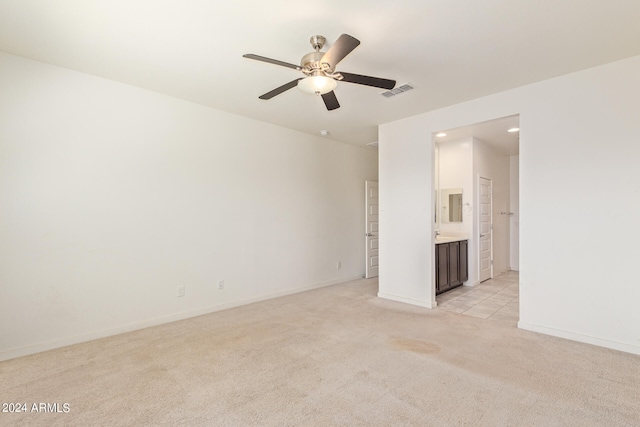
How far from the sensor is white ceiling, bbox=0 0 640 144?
7.20 feet

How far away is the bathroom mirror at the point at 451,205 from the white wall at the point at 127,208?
9.33ft

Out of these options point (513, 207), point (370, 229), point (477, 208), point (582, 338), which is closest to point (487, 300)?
point (582, 338)

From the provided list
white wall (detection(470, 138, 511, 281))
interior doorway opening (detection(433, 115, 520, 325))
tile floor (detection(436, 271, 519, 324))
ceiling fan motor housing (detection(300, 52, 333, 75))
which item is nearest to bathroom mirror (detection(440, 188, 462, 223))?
interior doorway opening (detection(433, 115, 520, 325))

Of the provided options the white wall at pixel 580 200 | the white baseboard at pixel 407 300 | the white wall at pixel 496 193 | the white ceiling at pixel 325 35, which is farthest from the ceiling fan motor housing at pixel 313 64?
the white wall at pixel 496 193

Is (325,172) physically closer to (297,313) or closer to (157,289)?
(297,313)

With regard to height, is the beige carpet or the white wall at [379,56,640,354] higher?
the white wall at [379,56,640,354]

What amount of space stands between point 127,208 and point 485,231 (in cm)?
Result: 594

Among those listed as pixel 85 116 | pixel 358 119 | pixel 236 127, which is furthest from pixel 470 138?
pixel 85 116

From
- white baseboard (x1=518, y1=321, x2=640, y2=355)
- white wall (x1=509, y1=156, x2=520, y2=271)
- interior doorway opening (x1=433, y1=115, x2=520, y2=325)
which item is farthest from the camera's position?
white wall (x1=509, y1=156, x2=520, y2=271)

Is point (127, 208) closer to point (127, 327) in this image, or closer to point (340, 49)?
point (127, 327)

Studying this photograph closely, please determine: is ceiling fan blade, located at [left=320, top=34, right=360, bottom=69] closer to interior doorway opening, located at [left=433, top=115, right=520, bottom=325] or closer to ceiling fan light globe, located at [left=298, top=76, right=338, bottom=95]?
ceiling fan light globe, located at [left=298, top=76, right=338, bottom=95]

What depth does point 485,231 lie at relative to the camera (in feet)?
19.7

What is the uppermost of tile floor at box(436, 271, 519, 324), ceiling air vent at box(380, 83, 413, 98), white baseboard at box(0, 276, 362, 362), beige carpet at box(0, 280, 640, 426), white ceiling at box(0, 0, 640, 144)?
white ceiling at box(0, 0, 640, 144)

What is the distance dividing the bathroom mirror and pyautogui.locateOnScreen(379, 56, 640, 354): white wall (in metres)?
2.33
